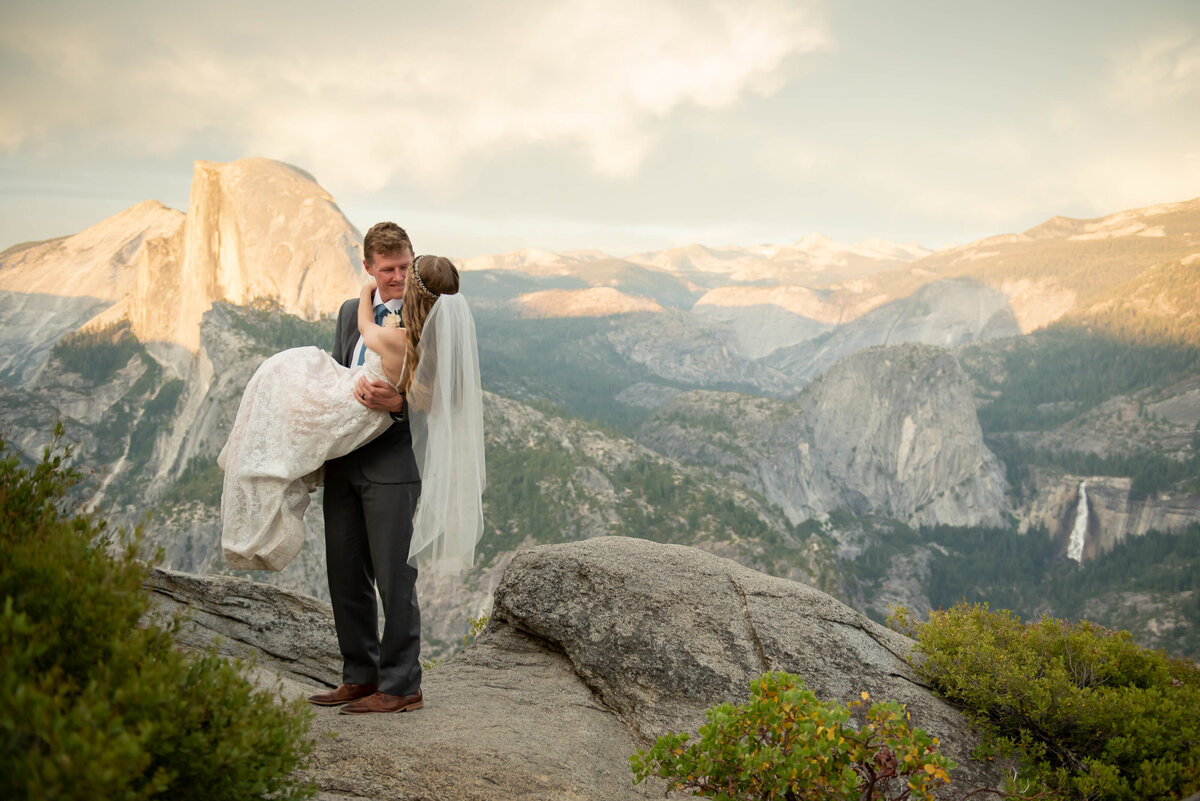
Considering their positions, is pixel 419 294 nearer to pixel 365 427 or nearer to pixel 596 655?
pixel 365 427

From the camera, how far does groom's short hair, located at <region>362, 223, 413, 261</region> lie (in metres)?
5.79

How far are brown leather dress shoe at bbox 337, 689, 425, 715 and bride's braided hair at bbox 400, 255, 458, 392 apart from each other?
7.86 ft

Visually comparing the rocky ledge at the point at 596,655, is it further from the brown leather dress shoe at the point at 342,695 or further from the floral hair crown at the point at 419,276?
the floral hair crown at the point at 419,276

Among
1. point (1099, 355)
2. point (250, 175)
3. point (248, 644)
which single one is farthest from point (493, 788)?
point (1099, 355)

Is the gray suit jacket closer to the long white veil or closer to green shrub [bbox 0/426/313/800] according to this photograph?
the long white veil

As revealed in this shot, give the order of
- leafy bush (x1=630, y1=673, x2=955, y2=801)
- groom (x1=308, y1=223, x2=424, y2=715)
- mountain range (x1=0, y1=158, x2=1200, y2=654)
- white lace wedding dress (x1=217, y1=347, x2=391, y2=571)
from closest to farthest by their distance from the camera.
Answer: leafy bush (x1=630, y1=673, x2=955, y2=801) → white lace wedding dress (x1=217, y1=347, x2=391, y2=571) → groom (x1=308, y1=223, x2=424, y2=715) → mountain range (x1=0, y1=158, x2=1200, y2=654)

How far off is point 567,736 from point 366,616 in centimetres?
195

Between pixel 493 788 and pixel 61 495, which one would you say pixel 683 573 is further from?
pixel 61 495

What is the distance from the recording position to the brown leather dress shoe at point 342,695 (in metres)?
5.72

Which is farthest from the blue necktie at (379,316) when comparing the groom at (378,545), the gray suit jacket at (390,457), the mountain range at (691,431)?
the mountain range at (691,431)

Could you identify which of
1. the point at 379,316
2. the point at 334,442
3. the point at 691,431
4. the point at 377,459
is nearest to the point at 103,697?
the point at 334,442

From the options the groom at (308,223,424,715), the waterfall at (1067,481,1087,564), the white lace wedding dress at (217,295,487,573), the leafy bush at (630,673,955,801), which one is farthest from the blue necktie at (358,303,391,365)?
the waterfall at (1067,481,1087,564)

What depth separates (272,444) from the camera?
17.9 ft

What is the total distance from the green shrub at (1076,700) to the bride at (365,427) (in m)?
4.83
